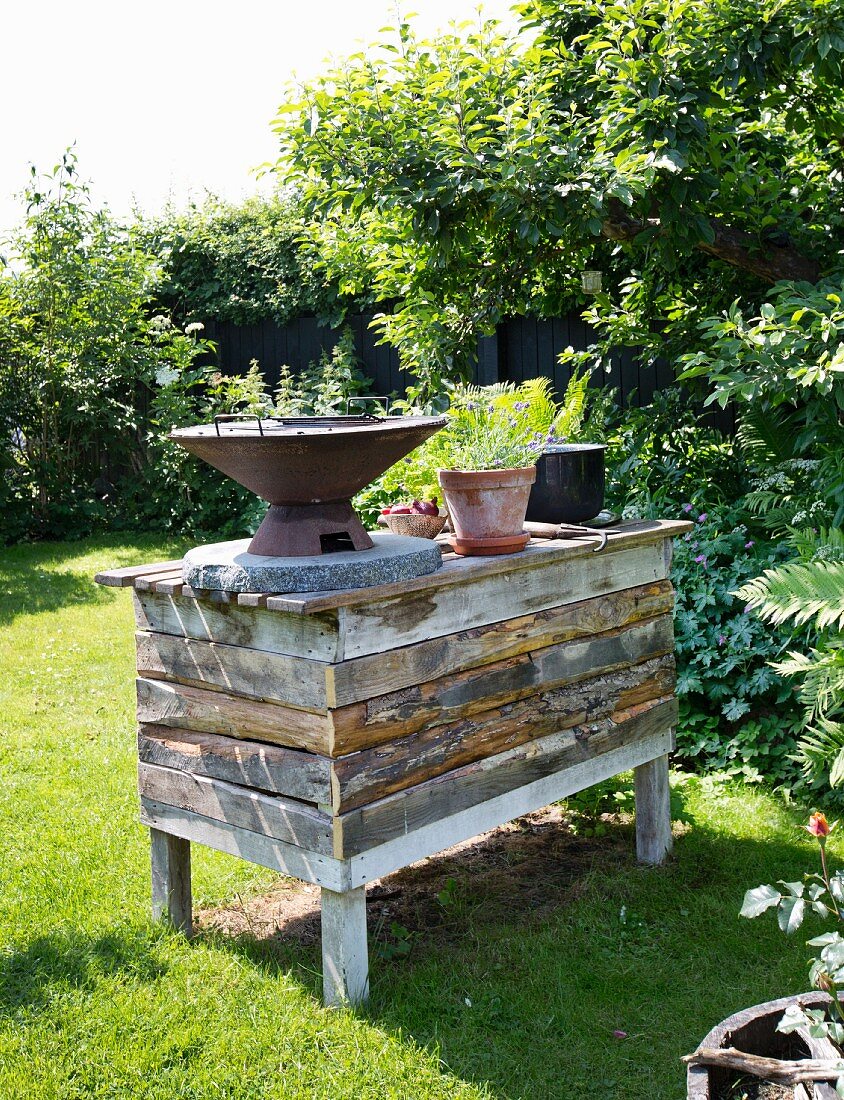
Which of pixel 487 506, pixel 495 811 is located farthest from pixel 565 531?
pixel 495 811

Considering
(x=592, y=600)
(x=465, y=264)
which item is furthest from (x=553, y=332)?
(x=592, y=600)

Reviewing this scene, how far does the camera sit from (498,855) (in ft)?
12.8

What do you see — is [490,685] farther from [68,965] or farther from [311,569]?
[68,965]

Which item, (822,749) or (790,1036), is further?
(822,749)

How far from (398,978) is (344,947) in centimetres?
33

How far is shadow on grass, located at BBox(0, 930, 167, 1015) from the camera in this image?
2898 mm

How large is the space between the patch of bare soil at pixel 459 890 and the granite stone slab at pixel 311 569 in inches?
45.8

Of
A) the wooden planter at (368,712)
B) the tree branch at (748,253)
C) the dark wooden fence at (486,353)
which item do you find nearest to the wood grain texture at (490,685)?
the wooden planter at (368,712)

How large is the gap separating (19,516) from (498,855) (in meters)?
7.40

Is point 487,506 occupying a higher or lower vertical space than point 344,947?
higher

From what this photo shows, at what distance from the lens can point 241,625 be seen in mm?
2854

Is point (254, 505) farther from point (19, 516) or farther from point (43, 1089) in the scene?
point (43, 1089)

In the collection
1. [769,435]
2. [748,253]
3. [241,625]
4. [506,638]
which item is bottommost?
[506,638]

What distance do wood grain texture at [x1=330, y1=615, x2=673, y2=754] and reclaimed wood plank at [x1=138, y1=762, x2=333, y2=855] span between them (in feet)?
0.71
